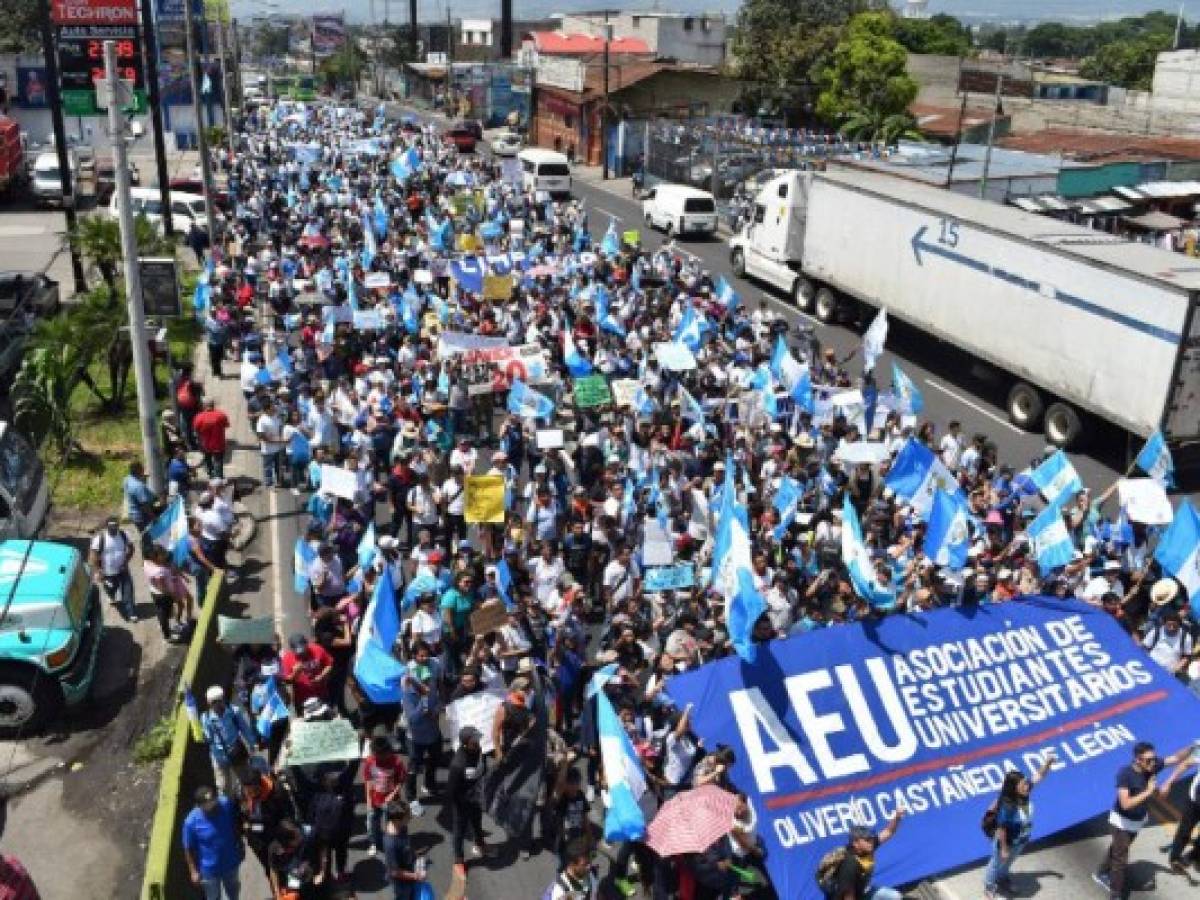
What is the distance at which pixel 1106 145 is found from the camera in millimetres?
44562

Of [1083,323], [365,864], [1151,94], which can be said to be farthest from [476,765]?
[1151,94]

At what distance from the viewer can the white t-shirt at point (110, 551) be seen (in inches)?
496

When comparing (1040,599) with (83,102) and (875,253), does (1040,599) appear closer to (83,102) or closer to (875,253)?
(875,253)

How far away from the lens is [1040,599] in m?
10.8

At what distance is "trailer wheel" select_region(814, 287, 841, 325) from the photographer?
2738 centimetres

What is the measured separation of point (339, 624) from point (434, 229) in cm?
1868

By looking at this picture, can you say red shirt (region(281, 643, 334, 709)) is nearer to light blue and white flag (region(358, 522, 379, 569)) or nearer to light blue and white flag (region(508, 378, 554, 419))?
light blue and white flag (region(358, 522, 379, 569))

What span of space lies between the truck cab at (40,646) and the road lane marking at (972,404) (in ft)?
53.0

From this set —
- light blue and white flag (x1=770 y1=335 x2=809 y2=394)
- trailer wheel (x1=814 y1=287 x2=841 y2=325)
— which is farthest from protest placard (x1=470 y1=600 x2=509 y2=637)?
trailer wheel (x1=814 y1=287 x2=841 y2=325)

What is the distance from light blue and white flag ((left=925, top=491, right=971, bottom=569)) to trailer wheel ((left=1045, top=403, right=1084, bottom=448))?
8679 millimetres

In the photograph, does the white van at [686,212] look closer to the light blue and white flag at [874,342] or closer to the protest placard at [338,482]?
the light blue and white flag at [874,342]

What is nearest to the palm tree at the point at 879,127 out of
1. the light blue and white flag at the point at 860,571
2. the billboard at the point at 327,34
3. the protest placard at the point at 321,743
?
the light blue and white flag at the point at 860,571

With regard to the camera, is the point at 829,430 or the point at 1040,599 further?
the point at 829,430

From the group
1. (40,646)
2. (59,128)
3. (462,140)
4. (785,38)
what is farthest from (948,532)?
(462,140)
